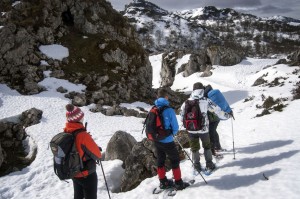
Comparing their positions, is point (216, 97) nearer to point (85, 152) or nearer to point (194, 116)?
point (194, 116)

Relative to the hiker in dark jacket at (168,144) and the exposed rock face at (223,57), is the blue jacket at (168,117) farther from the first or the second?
the exposed rock face at (223,57)

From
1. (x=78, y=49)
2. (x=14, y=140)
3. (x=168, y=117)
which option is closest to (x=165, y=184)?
(x=168, y=117)

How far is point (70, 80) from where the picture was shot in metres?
32.3

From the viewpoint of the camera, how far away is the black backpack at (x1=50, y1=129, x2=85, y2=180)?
6.46 m

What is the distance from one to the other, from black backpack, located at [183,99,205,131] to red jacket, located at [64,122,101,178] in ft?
11.2

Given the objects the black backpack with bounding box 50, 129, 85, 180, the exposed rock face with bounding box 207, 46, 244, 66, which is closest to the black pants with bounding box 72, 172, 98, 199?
the black backpack with bounding box 50, 129, 85, 180

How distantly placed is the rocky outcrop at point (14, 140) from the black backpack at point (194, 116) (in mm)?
11694

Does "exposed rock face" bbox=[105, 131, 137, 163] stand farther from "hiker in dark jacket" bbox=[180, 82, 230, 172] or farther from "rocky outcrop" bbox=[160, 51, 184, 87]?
"rocky outcrop" bbox=[160, 51, 184, 87]

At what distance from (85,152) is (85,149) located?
10 cm

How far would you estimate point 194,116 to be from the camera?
29.5ft

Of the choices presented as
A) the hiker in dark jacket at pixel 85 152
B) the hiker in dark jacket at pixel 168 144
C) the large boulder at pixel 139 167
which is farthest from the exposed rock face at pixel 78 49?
the hiker in dark jacket at pixel 85 152

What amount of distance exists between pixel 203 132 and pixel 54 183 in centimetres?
857

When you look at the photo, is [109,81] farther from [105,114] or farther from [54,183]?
[54,183]

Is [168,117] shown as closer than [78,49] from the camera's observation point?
Yes
